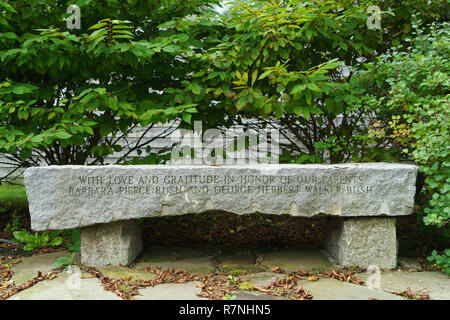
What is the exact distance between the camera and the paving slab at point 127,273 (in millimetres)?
2479

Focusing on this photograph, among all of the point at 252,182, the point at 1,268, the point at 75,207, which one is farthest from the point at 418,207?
the point at 1,268

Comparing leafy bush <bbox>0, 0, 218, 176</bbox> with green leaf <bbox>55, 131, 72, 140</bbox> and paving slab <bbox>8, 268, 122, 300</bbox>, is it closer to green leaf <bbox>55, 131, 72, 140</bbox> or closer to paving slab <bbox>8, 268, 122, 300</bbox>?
green leaf <bbox>55, 131, 72, 140</bbox>

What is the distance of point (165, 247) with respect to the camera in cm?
317

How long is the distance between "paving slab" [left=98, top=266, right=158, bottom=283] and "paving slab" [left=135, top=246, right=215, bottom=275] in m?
0.08

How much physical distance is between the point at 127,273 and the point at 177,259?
0.45 metres

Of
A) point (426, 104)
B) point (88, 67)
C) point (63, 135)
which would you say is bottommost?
point (63, 135)

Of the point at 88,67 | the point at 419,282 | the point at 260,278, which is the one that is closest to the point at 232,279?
the point at 260,278

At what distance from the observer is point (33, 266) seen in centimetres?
270

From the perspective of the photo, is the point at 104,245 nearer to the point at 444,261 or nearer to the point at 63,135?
the point at 63,135

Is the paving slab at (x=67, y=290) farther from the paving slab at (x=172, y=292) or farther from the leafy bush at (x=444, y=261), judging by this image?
the leafy bush at (x=444, y=261)

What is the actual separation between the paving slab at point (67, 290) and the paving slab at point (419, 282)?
1751mm

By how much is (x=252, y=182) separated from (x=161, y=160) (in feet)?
5.00
